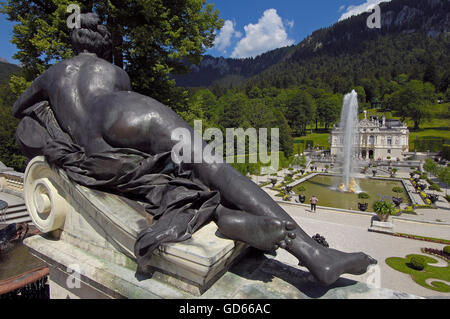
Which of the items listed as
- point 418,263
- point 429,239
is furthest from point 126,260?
point 429,239

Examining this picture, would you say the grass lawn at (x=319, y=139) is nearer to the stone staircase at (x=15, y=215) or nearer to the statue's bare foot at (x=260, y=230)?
the stone staircase at (x=15, y=215)

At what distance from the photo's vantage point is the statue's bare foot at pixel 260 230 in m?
2.51

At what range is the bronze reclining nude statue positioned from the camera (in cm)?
256

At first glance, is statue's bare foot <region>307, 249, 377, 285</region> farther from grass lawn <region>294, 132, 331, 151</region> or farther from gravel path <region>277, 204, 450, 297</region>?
grass lawn <region>294, 132, 331, 151</region>

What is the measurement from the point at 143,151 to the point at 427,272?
8421 millimetres

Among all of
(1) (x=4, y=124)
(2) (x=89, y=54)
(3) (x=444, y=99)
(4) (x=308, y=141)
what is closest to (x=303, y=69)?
(3) (x=444, y=99)

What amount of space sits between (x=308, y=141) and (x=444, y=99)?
50756 millimetres

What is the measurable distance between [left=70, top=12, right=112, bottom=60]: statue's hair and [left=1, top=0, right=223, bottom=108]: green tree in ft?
18.7

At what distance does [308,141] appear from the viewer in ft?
190

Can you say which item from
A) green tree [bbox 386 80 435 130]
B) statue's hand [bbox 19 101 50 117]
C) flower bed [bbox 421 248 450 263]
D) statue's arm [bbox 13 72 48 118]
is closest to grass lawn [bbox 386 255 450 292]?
flower bed [bbox 421 248 450 263]

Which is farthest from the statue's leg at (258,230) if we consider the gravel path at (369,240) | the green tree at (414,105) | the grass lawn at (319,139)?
the green tree at (414,105)

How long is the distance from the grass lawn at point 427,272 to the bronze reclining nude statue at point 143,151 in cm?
584
